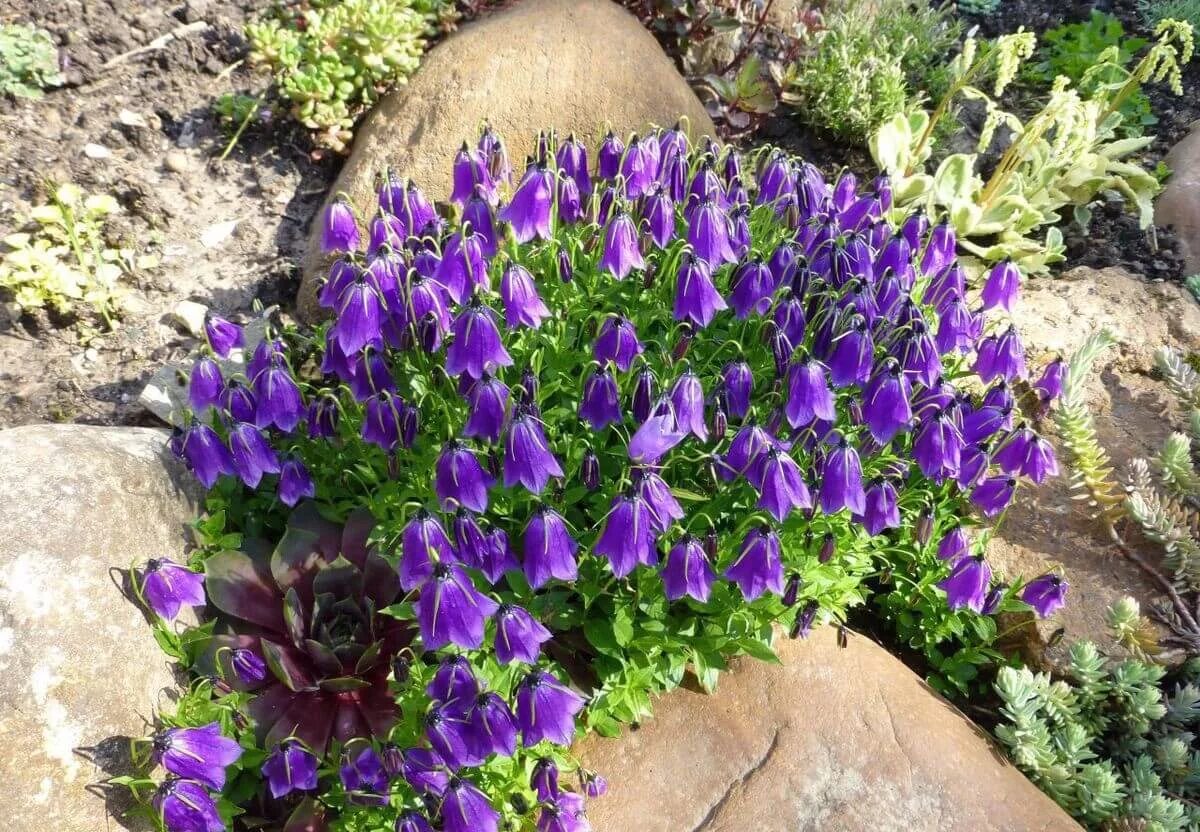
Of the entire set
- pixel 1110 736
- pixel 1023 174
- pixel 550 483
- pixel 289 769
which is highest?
pixel 1023 174

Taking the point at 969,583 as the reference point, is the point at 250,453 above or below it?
above

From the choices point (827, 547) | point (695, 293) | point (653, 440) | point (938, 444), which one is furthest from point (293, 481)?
point (938, 444)

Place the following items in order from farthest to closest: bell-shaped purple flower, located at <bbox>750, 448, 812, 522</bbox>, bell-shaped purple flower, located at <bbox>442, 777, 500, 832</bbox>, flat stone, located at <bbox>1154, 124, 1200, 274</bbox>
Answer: flat stone, located at <bbox>1154, 124, 1200, 274</bbox> < bell-shaped purple flower, located at <bbox>750, 448, 812, 522</bbox> < bell-shaped purple flower, located at <bbox>442, 777, 500, 832</bbox>

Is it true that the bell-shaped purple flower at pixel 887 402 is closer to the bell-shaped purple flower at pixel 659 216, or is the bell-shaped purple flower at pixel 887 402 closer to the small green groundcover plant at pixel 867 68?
the bell-shaped purple flower at pixel 659 216

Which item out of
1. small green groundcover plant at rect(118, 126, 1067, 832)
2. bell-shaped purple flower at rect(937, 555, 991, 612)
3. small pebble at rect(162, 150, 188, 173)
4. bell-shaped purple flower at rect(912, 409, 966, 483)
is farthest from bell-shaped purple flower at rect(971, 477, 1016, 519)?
small pebble at rect(162, 150, 188, 173)

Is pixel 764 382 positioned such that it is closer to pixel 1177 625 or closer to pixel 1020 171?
pixel 1177 625

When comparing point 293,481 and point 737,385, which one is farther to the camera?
point 293,481

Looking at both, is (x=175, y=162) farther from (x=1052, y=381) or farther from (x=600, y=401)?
(x=1052, y=381)

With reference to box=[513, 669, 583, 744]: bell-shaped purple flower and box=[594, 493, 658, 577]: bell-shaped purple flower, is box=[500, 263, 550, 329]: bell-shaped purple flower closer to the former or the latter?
box=[594, 493, 658, 577]: bell-shaped purple flower

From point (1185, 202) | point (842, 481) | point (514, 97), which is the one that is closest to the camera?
point (842, 481)
